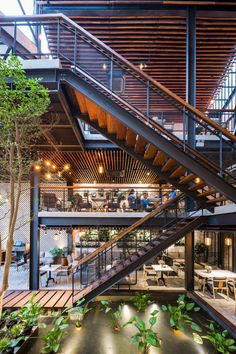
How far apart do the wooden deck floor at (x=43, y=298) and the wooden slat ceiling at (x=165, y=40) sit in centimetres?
583

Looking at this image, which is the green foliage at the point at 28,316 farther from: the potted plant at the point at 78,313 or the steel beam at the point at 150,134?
the steel beam at the point at 150,134

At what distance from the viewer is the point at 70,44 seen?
5059 mm

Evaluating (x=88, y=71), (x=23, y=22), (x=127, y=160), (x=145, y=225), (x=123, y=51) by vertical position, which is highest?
(x=123, y=51)

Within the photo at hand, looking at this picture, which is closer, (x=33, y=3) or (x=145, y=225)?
(x=33, y=3)

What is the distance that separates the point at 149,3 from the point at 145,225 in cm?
645

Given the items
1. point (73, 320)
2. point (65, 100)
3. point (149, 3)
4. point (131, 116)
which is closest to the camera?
point (131, 116)

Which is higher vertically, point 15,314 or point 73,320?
point 15,314

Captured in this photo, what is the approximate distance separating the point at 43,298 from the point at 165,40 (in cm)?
799

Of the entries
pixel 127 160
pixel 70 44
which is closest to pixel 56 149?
pixel 127 160

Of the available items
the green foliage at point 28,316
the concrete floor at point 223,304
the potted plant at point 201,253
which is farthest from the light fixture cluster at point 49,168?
the potted plant at point 201,253

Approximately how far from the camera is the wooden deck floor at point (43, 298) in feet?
23.4

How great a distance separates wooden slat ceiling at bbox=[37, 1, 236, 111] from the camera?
675cm

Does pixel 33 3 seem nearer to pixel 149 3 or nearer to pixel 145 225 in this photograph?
pixel 149 3

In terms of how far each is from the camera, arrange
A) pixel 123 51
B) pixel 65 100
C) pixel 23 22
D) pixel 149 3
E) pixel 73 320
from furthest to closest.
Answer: pixel 123 51
pixel 73 320
pixel 149 3
pixel 65 100
pixel 23 22
